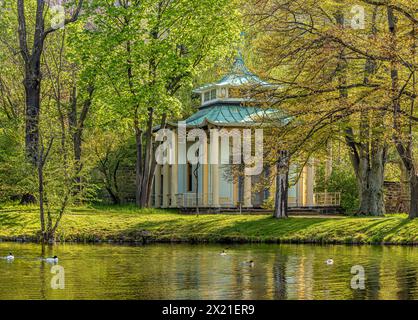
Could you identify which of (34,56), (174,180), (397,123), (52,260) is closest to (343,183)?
(174,180)

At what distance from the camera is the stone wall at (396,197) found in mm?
45844

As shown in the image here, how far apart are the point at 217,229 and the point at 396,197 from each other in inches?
635

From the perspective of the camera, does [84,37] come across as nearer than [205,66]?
Yes

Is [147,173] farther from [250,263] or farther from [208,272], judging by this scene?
[208,272]

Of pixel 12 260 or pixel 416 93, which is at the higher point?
pixel 416 93

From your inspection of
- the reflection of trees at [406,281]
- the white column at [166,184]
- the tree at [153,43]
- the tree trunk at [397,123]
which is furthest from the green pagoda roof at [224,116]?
the reflection of trees at [406,281]

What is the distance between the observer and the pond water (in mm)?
17750

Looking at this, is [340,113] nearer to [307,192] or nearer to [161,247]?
[161,247]

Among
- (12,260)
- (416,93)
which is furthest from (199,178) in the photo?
(12,260)

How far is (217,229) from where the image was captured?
3338 cm
